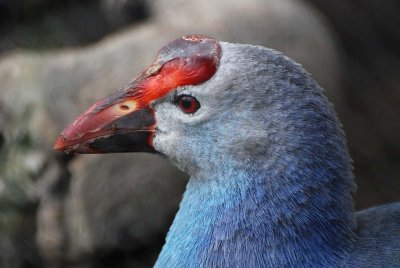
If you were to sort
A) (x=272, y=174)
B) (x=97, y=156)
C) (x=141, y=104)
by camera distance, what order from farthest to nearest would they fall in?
(x=97, y=156)
(x=141, y=104)
(x=272, y=174)

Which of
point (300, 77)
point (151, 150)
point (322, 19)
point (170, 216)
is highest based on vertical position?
point (322, 19)

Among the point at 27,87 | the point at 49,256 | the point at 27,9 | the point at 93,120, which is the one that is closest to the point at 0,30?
the point at 27,9

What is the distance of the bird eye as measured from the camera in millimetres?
2670

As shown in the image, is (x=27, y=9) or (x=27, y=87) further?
(x=27, y=9)

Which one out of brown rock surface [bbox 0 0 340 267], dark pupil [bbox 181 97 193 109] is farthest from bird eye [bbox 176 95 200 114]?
brown rock surface [bbox 0 0 340 267]

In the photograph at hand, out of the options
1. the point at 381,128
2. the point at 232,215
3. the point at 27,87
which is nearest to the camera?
the point at 232,215

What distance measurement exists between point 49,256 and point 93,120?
7.54 feet

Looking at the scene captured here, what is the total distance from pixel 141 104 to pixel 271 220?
1.78 ft

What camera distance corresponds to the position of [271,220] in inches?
104

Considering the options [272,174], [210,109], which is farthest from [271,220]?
[210,109]

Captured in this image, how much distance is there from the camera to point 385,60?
671 cm

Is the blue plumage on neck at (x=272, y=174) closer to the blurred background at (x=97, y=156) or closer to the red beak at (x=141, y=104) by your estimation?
the red beak at (x=141, y=104)

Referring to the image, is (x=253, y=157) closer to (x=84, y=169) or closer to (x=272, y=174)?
(x=272, y=174)

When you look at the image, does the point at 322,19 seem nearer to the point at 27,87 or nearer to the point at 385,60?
the point at 385,60
